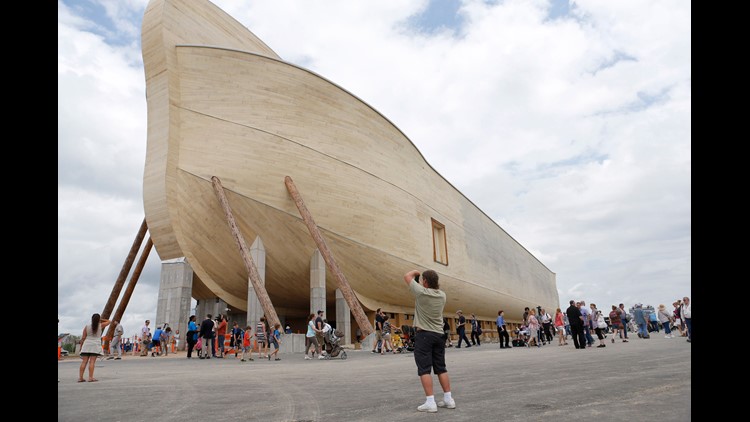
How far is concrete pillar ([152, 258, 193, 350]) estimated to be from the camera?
16.9m

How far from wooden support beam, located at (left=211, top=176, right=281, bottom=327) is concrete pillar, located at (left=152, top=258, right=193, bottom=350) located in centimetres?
294

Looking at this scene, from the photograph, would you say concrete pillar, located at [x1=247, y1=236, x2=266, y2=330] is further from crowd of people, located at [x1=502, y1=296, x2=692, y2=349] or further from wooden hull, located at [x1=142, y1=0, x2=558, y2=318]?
crowd of people, located at [x1=502, y1=296, x2=692, y2=349]

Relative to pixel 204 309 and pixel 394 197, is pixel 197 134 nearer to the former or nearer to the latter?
pixel 204 309

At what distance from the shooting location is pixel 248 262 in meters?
14.7

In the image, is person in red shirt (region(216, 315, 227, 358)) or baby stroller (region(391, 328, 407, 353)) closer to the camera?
person in red shirt (region(216, 315, 227, 358))

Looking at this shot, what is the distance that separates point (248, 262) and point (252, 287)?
1800 millimetres

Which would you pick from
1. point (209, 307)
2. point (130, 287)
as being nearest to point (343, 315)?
point (209, 307)

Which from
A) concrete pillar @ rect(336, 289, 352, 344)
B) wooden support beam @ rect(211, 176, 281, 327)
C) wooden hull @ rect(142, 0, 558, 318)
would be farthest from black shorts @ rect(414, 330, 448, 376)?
concrete pillar @ rect(336, 289, 352, 344)

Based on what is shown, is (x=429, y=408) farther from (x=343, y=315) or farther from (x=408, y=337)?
(x=343, y=315)

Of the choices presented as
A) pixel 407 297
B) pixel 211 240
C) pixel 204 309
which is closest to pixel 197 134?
pixel 211 240

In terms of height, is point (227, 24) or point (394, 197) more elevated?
point (227, 24)

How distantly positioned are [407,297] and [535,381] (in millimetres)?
18297

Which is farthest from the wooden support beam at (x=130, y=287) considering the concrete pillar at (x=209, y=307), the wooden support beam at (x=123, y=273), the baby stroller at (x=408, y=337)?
the baby stroller at (x=408, y=337)
